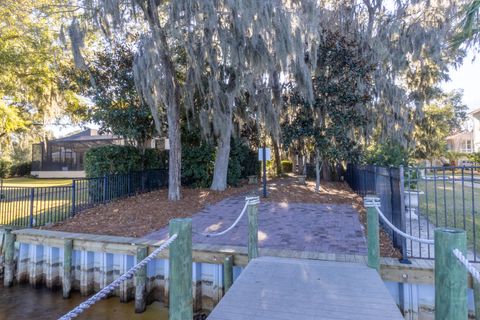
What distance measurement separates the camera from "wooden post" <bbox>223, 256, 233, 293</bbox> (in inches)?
158

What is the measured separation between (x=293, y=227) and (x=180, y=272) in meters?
4.10

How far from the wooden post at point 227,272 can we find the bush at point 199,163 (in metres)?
8.44


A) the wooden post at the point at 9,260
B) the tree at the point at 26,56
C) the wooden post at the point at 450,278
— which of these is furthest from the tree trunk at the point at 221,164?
the wooden post at the point at 450,278

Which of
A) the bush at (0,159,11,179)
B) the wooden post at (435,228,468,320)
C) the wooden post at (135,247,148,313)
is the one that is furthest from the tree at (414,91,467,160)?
the bush at (0,159,11,179)

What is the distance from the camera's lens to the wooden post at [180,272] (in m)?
2.42

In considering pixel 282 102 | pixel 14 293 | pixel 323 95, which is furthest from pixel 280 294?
pixel 282 102

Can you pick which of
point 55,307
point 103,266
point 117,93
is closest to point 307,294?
point 103,266

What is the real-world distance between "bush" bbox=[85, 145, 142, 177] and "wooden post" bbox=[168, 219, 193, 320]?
25.8 feet

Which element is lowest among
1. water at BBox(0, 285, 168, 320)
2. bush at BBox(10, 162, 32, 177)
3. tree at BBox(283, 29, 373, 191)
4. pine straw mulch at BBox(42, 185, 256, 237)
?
water at BBox(0, 285, 168, 320)

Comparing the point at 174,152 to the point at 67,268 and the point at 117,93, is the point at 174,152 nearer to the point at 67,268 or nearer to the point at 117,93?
the point at 117,93

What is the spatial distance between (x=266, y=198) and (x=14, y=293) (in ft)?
23.0

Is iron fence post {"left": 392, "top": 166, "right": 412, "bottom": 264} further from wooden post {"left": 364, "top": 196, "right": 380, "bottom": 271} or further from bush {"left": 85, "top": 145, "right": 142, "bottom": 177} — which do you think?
bush {"left": 85, "top": 145, "right": 142, "bottom": 177}

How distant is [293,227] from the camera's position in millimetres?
6195

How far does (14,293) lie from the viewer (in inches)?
200
